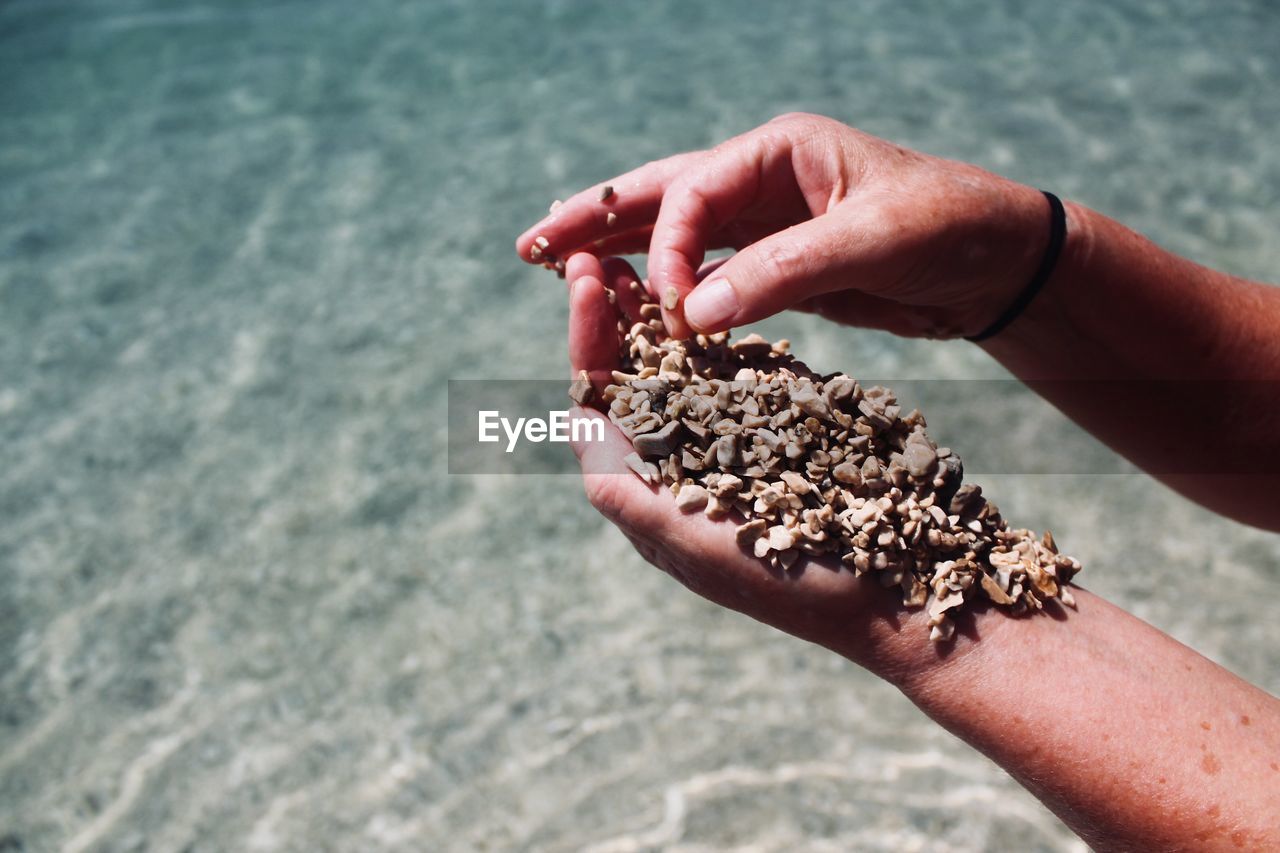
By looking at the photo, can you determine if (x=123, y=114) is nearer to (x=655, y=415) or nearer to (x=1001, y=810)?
(x=655, y=415)

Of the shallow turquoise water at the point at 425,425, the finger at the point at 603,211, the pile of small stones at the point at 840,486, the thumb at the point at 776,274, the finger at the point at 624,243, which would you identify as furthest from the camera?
the shallow turquoise water at the point at 425,425

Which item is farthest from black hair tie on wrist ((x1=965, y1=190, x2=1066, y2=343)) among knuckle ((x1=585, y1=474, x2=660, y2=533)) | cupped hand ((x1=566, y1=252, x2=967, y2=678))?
knuckle ((x1=585, y1=474, x2=660, y2=533))

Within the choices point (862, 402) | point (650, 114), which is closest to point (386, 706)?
point (862, 402)

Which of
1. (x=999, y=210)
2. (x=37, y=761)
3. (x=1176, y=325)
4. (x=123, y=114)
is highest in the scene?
(x=999, y=210)

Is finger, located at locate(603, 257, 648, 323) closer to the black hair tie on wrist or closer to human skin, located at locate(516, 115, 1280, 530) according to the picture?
human skin, located at locate(516, 115, 1280, 530)

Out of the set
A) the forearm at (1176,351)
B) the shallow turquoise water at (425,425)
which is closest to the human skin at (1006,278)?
the forearm at (1176,351)

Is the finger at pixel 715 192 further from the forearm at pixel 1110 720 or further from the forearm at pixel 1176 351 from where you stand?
the forearm at pixel 1110 720
